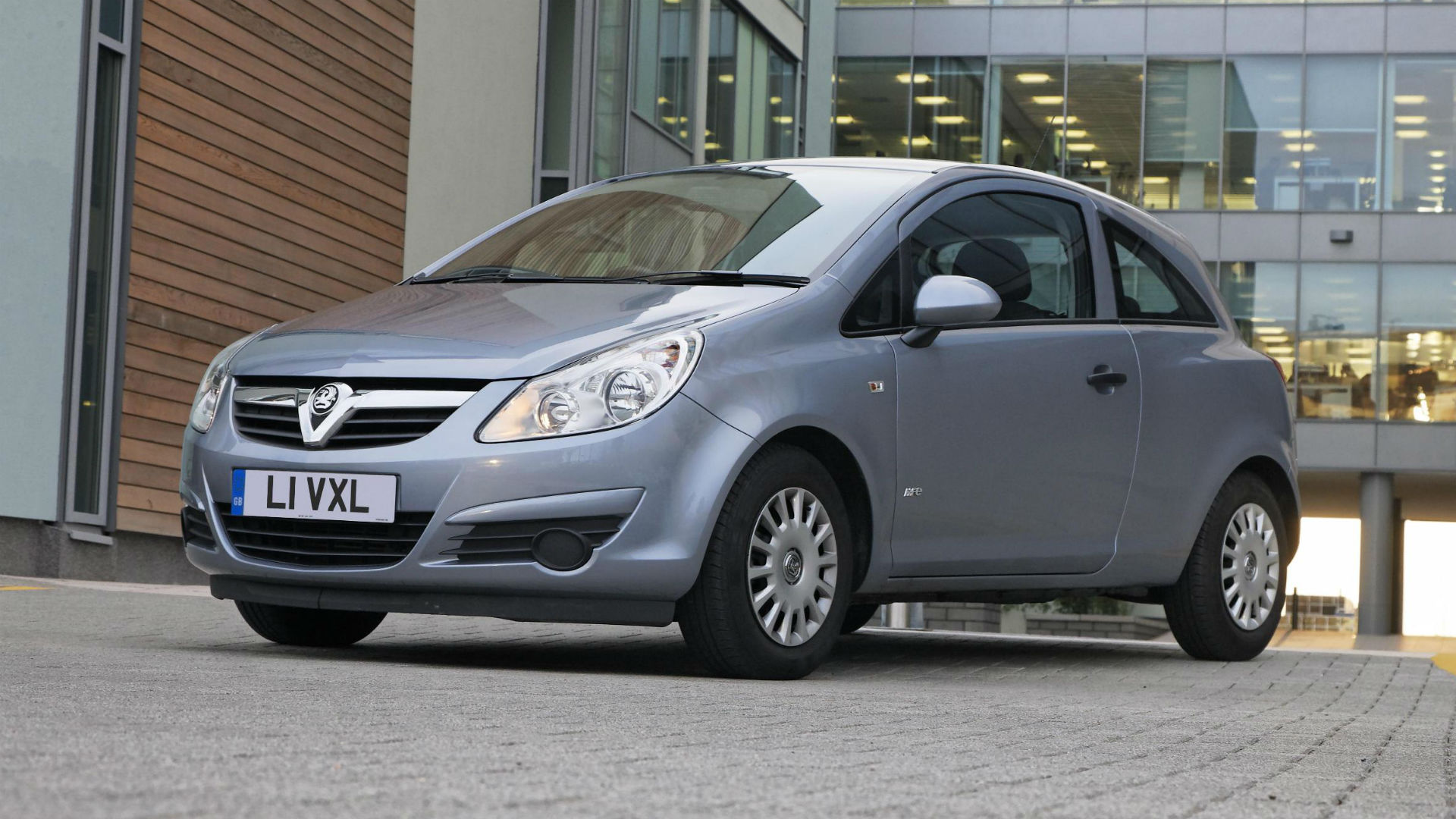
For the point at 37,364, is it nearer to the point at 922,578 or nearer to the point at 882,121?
the point at 922,578

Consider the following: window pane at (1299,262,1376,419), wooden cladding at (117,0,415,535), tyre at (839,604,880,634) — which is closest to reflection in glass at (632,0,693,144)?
wooden cladding at (117,0,415,535)

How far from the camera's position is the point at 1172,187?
31391 millimetres

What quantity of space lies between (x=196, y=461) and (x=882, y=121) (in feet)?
90.9

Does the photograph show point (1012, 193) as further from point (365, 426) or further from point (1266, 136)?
point (1266, 136)

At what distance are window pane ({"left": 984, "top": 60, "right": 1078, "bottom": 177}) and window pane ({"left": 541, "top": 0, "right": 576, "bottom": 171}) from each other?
15612 millimetres

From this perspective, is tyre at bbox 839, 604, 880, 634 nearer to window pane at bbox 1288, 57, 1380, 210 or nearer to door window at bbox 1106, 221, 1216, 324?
door window at bbox 1106, 221, 1216, 324

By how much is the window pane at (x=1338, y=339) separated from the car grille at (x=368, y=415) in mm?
27625

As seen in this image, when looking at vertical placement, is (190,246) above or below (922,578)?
above

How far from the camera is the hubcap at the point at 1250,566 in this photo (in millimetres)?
7297

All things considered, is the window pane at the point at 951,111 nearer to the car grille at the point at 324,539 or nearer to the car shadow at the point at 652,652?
the car shadow at the point at 652,652

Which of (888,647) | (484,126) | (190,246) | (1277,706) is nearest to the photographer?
(1277,706)

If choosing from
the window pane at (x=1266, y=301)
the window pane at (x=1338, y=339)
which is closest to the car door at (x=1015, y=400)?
the window pane at (x=1266, y=301)

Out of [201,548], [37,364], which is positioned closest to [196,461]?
[201,548]

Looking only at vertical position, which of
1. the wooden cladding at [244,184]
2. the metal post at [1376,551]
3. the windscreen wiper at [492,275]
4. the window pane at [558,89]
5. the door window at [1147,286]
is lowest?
the metal post at [1376,551]
